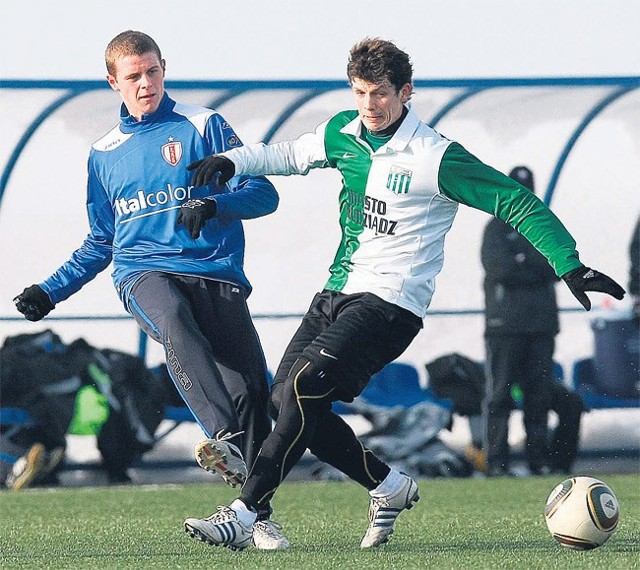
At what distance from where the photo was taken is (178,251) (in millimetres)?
6562

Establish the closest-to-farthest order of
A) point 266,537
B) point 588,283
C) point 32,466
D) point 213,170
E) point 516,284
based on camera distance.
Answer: point 588,283, point 213,170, point 266,537, point 32,466, point 516,284

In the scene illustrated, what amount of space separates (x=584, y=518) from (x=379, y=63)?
1.90m

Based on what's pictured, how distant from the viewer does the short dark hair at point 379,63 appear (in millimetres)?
6000

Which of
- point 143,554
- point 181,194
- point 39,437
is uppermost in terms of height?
point 181,194

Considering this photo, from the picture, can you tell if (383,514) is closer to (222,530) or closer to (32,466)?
(222,530)

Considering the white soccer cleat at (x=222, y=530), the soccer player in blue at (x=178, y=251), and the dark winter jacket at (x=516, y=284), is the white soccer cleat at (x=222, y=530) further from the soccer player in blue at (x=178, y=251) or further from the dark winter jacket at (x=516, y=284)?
the dark winter jacket at (x=516, y=284)

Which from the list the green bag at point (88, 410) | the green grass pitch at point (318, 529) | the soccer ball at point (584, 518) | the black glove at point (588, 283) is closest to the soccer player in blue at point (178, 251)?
the green grass pitch at point (318, 529)

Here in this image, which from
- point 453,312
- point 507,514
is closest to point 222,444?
point 507,514

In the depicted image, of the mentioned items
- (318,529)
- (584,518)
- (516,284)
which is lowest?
(318,529)

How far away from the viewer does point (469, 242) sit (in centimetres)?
1196

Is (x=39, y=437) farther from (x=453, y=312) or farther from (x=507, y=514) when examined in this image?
(x=507, y=514)

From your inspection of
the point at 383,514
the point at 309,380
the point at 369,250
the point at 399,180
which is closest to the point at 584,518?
the point at 383,514

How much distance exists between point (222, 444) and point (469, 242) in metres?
6.29

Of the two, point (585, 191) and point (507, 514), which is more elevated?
point (585, 191)
